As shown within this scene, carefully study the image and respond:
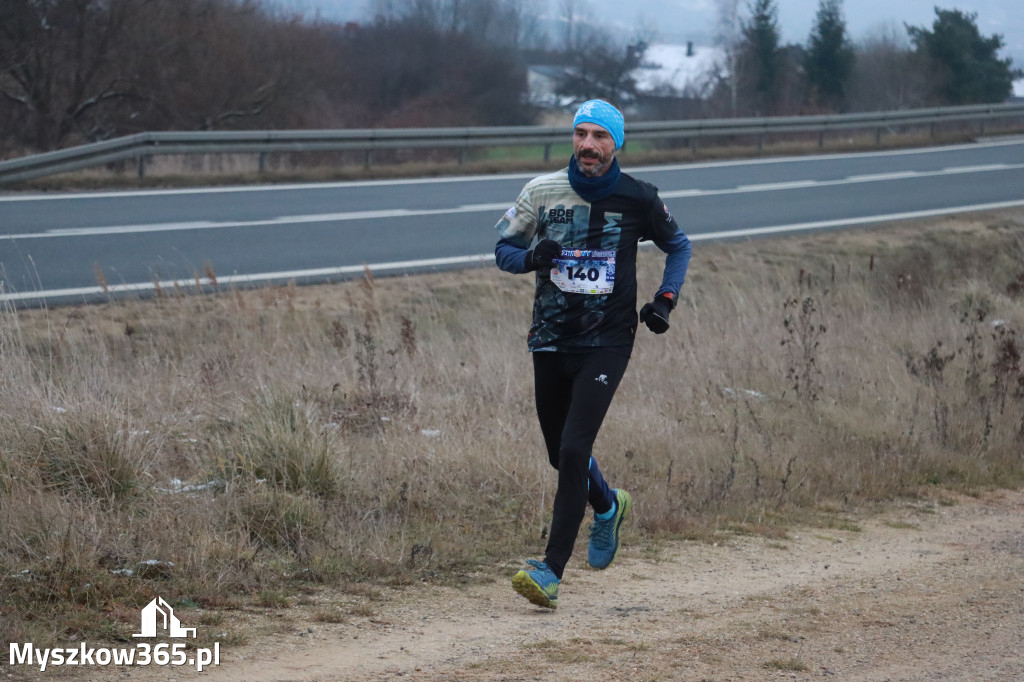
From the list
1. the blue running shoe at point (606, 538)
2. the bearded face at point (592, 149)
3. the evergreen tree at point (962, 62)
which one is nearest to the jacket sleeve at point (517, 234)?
the bearded face at point (592, 149)

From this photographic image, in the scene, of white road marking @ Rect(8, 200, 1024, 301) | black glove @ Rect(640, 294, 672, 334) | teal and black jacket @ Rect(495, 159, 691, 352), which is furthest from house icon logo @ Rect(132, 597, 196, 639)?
white road marking @ Rect(8, 200, 1024, 301)

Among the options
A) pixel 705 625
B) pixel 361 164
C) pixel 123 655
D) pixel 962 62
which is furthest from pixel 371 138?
pixel 962 62

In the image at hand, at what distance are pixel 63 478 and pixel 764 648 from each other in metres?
3.49

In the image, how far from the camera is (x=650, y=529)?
21.1 feet

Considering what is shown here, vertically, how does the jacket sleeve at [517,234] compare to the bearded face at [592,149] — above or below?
below

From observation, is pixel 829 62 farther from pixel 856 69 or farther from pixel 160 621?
pixel 160 621

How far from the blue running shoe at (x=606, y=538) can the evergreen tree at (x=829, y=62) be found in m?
44.8

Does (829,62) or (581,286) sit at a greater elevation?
(829,62)

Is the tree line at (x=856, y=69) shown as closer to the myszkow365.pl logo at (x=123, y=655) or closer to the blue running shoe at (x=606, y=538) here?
the blue running shoe at (x=606, y=538)

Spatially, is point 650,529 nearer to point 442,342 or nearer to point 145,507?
point 145,507

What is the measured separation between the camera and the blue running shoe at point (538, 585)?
489cm

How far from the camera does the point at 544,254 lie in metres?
4.82

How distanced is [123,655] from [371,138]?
673 inches

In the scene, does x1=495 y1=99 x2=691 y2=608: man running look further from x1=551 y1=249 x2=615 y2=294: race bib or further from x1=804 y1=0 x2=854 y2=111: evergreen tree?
x1=804 y1=0 x2=854 y2=111: evergreen tree
